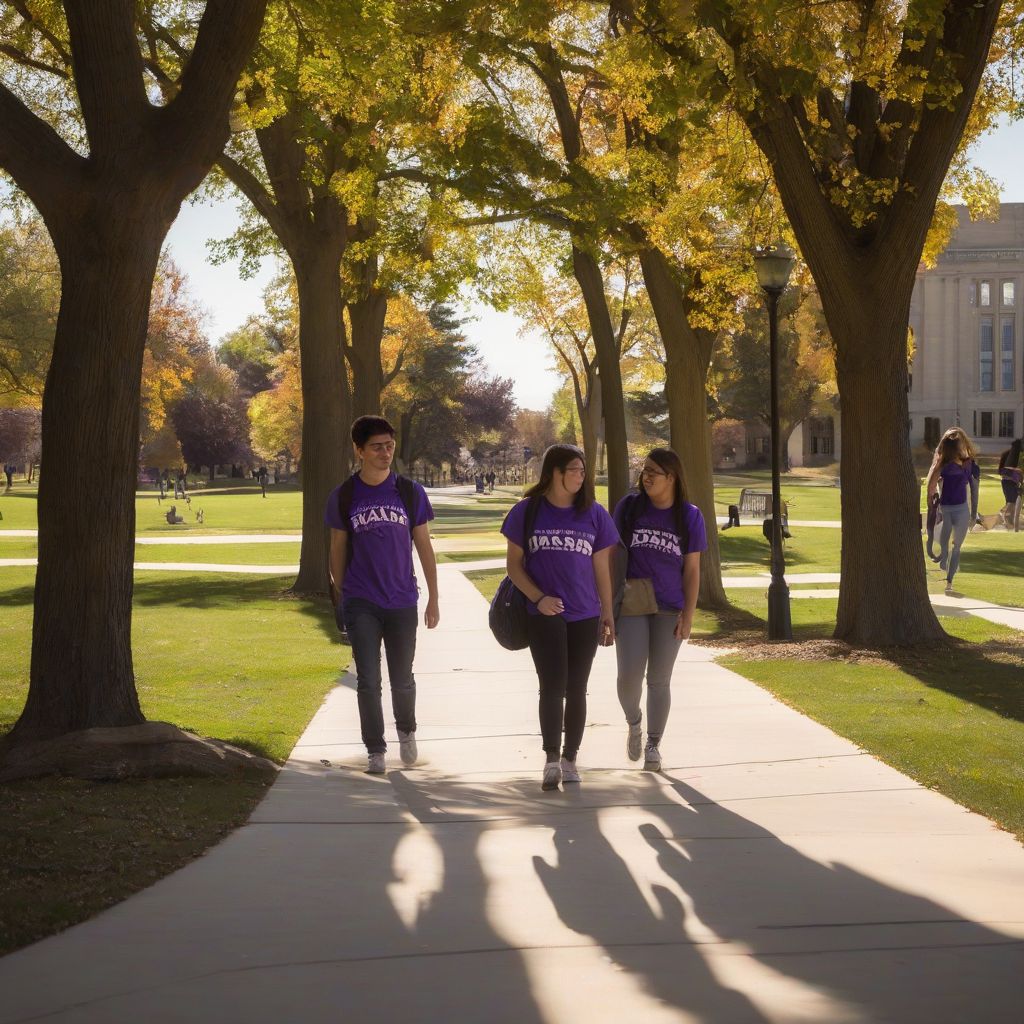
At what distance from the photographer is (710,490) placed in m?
20.0

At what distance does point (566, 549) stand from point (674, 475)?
3.26 ft

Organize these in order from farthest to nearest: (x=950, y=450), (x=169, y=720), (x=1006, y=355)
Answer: (x=1006, y=355), (x=950, y=450), (x=169, y=720)

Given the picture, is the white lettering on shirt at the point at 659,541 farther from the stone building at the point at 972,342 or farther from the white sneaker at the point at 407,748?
the stone building at the point at 972,342

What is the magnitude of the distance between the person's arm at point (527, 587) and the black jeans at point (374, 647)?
2.59 feet

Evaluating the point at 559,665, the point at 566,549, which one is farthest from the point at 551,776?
the point at 566,549

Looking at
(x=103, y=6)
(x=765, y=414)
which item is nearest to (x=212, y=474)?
(x=765, y=414)

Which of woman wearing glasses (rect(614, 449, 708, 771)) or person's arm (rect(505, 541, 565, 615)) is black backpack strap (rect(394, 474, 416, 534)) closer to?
person's arm (rect(505, 541, 565, 615))

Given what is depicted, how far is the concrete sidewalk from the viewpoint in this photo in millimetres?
4387

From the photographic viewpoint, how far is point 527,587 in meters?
7.86

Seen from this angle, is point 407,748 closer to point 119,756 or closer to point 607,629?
point 607,629

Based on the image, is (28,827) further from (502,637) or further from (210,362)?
(210,362)

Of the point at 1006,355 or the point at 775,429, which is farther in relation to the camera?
the point at 1006,355

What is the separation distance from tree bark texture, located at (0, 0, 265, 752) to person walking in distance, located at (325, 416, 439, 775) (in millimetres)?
1260

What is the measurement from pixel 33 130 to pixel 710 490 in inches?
503
